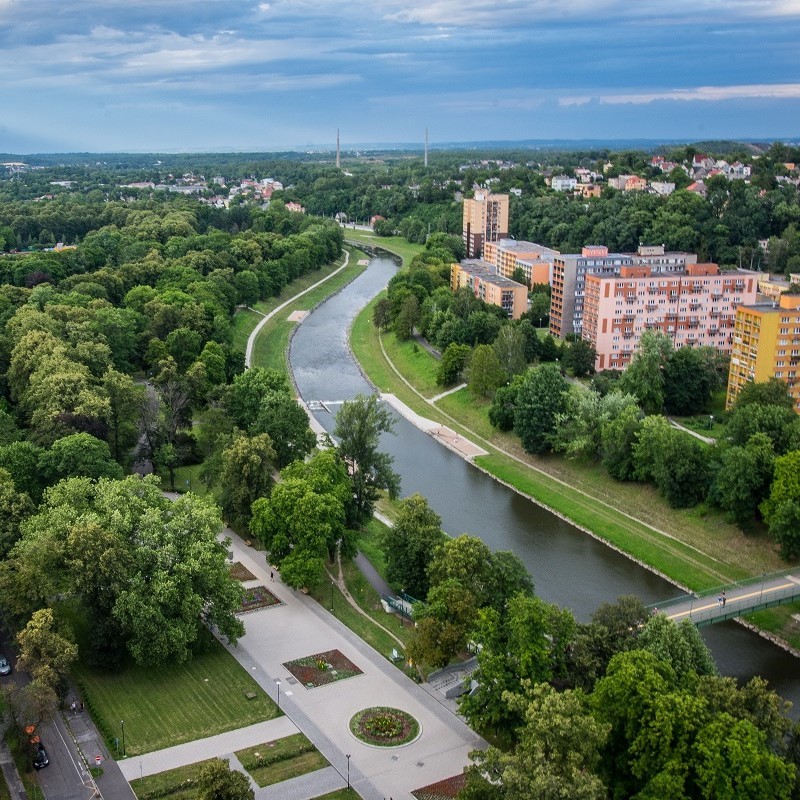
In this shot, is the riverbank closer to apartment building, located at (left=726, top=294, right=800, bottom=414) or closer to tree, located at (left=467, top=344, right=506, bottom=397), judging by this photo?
tree, located at (left=467, top=344, right=506, bottom=397)

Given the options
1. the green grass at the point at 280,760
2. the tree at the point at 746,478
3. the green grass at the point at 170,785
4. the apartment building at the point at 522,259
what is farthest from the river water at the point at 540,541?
the apartment building at the point at 522,259

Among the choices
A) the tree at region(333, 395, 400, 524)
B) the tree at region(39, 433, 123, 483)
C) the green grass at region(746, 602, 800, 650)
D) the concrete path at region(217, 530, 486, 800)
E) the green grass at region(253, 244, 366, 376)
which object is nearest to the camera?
the concrete path at region(217, 530, 486, 800)

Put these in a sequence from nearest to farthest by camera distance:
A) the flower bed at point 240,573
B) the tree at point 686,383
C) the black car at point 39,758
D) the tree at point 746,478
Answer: the black car at point 39,758 → the flower bed at point 240,573 → the tree at point 746,478 → the tree at point 686,383

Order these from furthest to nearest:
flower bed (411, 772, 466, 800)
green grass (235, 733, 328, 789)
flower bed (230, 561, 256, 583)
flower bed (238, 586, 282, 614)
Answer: flower bed (230, 561, 256, 583)
flower bed (238, 586, 282, 614)
green grass (235, 733, 328, 789)
flower bed (411, 772, 466, 800)

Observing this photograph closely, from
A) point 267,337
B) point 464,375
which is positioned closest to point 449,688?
point 464,375

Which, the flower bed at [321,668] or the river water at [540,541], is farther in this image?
the river water at [540,541]

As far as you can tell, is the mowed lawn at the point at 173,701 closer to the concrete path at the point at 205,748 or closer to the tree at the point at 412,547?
the concrete path at the point at 205,748

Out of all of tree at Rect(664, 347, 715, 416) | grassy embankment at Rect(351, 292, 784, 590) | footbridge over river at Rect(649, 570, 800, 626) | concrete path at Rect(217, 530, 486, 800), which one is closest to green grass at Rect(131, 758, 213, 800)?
concrete path at Rect(217, 530, 486, 800)

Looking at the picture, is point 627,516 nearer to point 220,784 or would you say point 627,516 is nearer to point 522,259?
point 220,784
